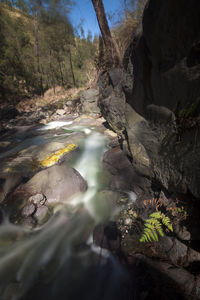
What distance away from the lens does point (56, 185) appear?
3314mm

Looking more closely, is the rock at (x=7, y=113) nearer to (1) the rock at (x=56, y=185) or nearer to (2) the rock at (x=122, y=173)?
(1) the rock at (x=56, y=185)

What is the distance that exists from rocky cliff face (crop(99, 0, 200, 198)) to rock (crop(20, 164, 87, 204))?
1.77 metres

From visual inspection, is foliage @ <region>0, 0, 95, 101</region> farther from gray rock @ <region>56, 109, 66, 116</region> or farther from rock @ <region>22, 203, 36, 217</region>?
rock @ <region>22, 203, 36, 217</region>

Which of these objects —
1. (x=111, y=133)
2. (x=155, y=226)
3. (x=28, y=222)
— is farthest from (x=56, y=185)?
(x=111, y=133)

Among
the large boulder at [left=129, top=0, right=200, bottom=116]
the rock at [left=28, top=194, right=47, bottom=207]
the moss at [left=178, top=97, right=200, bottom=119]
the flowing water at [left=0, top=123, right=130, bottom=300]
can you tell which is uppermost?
the large boulder at [left=129, top=0, right=200, bottom=116]

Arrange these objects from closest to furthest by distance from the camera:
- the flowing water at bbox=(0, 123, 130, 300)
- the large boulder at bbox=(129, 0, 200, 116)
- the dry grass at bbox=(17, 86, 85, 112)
→ the large boulder at bbox=(129, 0, 200, 116), the flowing water at bbox=(0, 123, 130, 300), the dry grass at bbox=(17, 86, 85, 112)

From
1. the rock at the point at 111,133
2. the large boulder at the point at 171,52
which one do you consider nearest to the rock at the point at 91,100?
the rock at the point at 111,133

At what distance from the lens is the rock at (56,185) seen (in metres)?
3.20

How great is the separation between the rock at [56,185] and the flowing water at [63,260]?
0.73 ft

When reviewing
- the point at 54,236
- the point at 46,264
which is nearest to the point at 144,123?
the point at 54,236

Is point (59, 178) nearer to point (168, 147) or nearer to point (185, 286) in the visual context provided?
point (168, 147)

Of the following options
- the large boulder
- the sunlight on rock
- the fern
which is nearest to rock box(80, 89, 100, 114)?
the sunlight on rock

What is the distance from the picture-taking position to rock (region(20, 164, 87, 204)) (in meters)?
3.20

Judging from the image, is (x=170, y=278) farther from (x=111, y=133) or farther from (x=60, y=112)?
(x=60, y=112)
